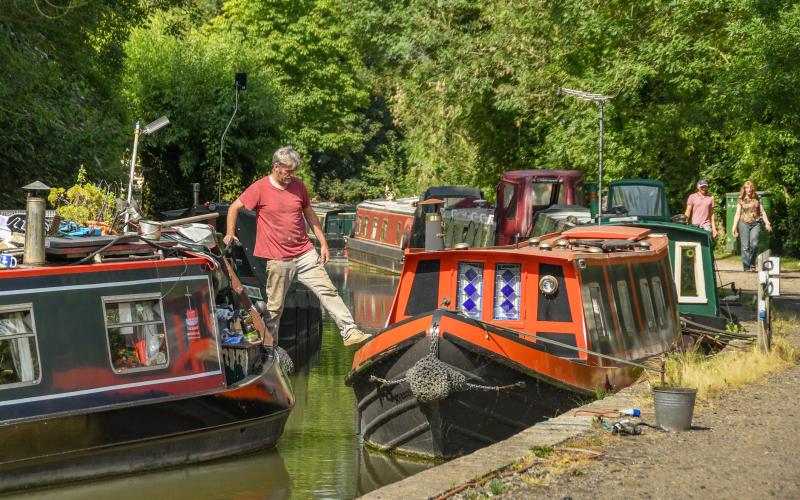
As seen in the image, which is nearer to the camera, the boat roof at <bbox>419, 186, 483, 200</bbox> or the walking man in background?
the walking man in background

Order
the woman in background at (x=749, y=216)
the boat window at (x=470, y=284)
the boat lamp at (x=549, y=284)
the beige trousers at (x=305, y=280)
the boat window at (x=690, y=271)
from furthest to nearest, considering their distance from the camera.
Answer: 1. the woman in background at (x=749, y=216)
2. the boat window at (x=690, y=271)
3. the boat window at (x=470, y=284)
4. the boat lamp at (x=549, y=284)
5. the beige trousers at (x=305, y=280)

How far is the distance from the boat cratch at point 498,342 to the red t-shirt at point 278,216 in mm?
1179

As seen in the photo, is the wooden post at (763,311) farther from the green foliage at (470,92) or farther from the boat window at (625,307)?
the green foliage at (470,92)

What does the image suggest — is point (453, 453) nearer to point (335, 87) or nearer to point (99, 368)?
point (99, 368)

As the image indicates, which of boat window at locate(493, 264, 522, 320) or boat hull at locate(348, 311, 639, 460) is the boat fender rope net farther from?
boat window at locate(493, 264, 522, 320)

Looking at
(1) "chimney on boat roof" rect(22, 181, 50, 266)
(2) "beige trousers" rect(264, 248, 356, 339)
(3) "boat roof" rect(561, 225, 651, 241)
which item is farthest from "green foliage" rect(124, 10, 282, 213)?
(1) "chimney on boat roof" rect(22, 181, 50, 266)

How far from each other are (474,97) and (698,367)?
24.2 metres

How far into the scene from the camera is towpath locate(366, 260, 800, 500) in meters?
7.92

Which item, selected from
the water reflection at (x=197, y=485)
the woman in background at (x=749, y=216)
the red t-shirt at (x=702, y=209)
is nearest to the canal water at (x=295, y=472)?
the water reflection at (x=197, y=485)

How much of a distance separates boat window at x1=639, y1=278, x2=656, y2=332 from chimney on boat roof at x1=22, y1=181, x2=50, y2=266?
255 inches

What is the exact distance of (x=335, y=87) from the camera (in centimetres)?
6103

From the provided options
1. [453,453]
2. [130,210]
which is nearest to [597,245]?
[453,453]

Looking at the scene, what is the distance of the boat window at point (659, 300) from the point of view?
15.2m

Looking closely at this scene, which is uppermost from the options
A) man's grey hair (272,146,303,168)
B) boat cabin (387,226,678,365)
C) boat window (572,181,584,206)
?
man's grey hair (272,146,303,168)
